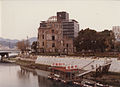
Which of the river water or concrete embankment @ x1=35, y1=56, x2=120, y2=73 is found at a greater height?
concrete embankment @ x1=35, y1=56, x2=120, y2=73

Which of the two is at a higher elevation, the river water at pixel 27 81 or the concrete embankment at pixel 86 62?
the concrete embankment at pixel 86 62

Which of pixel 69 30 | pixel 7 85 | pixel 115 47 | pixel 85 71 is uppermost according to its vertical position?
pixel 69 30

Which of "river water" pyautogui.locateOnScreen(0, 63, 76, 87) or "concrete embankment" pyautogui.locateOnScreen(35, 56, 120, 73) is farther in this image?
"river water" pyautogui.locateOnScreen(0, 63, 76, 87)

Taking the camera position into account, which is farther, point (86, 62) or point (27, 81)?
point (27, 81)

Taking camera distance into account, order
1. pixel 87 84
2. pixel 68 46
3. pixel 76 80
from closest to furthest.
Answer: pixel 87 84
pixel 76 80
pixel 68 46

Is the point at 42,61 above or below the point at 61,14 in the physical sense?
below

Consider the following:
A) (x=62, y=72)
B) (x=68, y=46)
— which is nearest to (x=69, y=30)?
(x=68, y=46)

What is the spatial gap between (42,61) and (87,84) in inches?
666

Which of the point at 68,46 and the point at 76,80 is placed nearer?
the point at 76,80

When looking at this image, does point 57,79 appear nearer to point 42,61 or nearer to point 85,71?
point 85,71

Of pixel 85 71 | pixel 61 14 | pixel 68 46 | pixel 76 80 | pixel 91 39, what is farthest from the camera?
pixel 61 14

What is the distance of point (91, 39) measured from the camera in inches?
1280

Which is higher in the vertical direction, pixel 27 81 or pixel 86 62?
pixel 86 62

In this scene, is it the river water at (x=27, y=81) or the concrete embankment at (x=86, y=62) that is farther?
the river water at (x=27, y=81)
